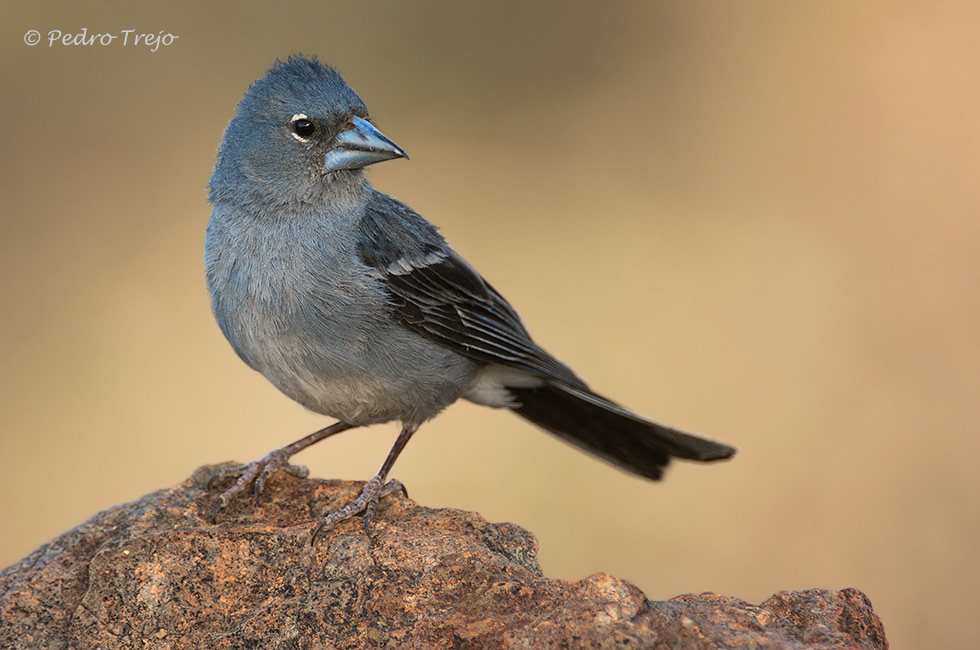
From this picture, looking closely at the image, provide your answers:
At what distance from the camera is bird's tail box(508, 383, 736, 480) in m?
5.23

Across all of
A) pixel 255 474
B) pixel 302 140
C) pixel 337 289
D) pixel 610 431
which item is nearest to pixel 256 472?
pixel 255 474

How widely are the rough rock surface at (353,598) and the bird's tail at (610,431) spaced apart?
136 cm

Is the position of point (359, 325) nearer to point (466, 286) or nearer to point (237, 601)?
point (466, 286)

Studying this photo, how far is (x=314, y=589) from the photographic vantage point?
3.81 m

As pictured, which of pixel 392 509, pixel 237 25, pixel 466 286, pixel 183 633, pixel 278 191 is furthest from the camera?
pixel 237 25

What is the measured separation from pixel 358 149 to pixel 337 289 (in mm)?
679

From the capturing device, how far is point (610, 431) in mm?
5559

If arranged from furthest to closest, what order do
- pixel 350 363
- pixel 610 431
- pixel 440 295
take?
pixel 610 431, pixel 440 295, pixel 350 363

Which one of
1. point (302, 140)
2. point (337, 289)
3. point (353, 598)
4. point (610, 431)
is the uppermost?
point (302, 140)

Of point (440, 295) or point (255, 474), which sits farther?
point (440, 295)

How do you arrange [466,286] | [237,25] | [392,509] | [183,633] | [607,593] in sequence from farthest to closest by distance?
[237,25]
[466,286]
[392,509]
[183,633]
[607,593]

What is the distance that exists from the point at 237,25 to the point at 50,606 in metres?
5.90

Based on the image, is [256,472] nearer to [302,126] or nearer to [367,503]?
[367,503]

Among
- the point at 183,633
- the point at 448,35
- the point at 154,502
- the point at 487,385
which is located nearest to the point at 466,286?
the point at 487,385
